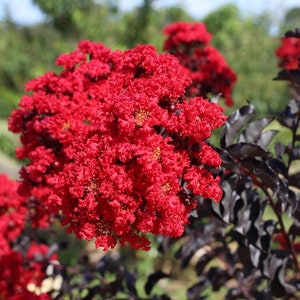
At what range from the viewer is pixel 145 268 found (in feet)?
17.2

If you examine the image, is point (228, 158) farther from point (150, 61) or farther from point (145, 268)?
point (145, 268)

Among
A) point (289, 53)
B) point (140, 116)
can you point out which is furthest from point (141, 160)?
point (289, 53)

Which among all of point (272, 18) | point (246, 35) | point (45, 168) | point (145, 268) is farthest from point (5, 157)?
point (45, 168)

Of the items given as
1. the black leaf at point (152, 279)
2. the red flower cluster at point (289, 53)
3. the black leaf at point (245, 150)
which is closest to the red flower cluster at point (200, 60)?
the red flower cluster at point (289, 53)

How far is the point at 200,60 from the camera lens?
2914 mm

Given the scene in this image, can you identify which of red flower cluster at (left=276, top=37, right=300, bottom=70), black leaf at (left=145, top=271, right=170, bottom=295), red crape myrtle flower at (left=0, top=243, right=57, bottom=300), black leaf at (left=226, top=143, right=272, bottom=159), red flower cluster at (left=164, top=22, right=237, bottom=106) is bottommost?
red crape myrtle flower at (left=0, top=243, right=57, bottom=300)

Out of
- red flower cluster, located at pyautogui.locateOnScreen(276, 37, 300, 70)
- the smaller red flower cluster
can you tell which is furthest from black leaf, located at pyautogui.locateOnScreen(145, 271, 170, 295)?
red flower cluster, located at pyautogui.locateOnScreen(276, 37, 300, 70)

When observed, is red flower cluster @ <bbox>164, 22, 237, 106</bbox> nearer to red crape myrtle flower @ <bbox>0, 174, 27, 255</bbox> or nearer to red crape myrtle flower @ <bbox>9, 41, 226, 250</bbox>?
red crape myrtle flower @ <bbox>0, 174, 27, 255</bbox>

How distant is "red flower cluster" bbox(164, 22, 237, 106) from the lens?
276cm

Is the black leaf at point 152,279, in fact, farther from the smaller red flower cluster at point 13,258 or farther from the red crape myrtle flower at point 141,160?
the red crape myrtle flower at point 141,160

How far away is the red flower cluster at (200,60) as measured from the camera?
2.76 meters

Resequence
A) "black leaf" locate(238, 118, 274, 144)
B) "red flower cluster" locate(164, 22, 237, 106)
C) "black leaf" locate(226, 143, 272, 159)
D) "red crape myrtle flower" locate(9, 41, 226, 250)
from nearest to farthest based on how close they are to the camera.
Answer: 1. "red crape myrtle flower" locate(9, 41, 226, 250)
2. "black leaf" locate(226, 143, 272, 159)
3. "black leaf" locate(238, 118, 274, 144)
4. "red flower cluster" locate(164, 22, 237, 106)

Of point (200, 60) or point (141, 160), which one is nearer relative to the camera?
point (141, 160)

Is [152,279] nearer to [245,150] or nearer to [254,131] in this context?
[254,131]
